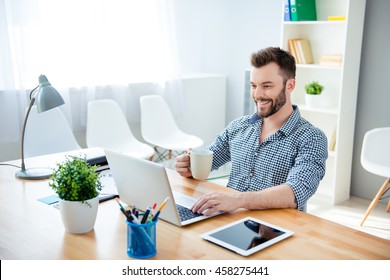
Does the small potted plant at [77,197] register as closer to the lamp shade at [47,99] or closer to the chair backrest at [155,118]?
the lamp shade at [47,99]

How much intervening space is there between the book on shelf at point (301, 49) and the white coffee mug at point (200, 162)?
258cm

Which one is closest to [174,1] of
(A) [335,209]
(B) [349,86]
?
(B) [349,86]

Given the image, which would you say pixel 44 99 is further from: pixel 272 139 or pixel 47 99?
pixel 272 139

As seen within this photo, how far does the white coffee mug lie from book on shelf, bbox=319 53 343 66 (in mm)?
2464

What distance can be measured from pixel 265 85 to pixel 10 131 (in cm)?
226

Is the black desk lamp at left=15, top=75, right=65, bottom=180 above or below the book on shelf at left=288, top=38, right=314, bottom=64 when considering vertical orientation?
below

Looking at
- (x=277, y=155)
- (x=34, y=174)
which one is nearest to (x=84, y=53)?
(x=34, y=174)

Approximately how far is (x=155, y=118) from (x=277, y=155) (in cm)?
244

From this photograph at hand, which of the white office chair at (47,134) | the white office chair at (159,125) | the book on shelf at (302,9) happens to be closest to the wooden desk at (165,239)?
the white office chair at (47,134)

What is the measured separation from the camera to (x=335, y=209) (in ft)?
12.9

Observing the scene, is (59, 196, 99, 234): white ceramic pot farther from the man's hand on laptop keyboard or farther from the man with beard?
the man with beard

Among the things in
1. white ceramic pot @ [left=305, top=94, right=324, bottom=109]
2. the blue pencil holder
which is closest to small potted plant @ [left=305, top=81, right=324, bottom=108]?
white ceramic pot @ [left=305, top=94, right=324, bottom=109]

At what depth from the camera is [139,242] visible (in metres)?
1.27

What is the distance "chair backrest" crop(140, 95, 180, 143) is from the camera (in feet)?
13.9
